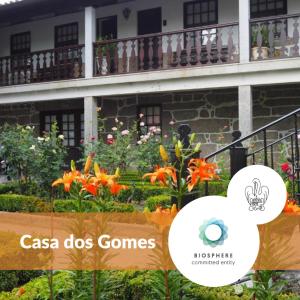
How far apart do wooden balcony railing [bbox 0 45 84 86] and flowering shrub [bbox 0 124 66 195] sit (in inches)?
138

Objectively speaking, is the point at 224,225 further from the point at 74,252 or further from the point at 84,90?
the point at 84,90

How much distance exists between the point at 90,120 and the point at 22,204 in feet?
14.2

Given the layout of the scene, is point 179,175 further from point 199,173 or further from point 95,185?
point 95,185


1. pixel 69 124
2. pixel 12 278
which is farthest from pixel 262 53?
pixel 12 278

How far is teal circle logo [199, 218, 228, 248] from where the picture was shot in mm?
1909

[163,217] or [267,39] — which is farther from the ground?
[267,39]

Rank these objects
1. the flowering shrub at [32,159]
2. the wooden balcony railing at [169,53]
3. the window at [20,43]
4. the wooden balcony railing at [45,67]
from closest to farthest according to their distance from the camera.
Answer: the flowering shrub at [32,159]
the wooden balcony railing at [169,53]
the wooden balcony railing at [45,67]
the window at [20,43]

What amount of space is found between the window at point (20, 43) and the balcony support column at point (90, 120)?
5.57 meters

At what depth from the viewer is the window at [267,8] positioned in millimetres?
12922

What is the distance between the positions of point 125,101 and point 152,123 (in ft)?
3.80

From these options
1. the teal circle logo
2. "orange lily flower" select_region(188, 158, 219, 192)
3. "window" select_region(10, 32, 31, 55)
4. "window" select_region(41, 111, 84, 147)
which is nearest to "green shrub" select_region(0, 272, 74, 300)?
"orange lily flower" select_region(188, 158, 219, 192)

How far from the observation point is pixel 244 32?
11.2 metres

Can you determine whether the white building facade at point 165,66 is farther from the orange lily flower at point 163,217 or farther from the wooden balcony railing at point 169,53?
the orange lily flower at point 163,217

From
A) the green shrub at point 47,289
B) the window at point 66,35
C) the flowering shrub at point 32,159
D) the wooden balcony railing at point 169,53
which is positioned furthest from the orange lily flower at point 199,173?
the window at point 66,35
